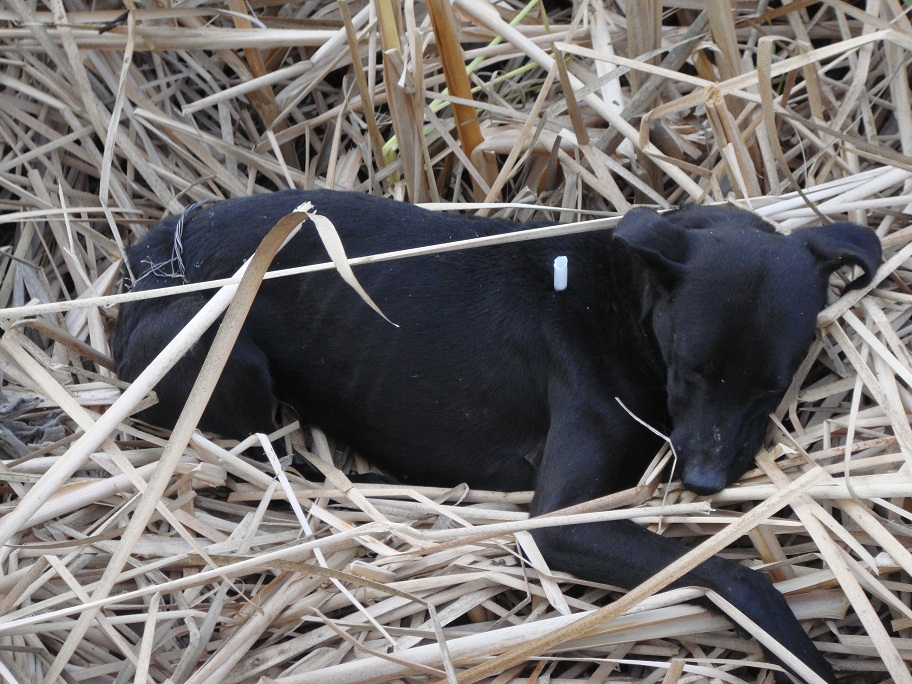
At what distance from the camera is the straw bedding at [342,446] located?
8.23 feet

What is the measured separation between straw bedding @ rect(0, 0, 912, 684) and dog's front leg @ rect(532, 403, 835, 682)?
0.08 metres

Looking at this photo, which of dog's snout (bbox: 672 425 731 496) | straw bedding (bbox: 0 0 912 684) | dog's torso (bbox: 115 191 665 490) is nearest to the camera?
straw bedding (bbox: 0 0 912 684)

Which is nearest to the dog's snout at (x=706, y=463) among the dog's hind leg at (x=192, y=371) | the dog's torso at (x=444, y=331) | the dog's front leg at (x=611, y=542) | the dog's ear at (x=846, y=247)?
the dog's front leg at (x=611, y=542)

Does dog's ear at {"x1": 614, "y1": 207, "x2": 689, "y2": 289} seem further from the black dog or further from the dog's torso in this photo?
the dog's torso

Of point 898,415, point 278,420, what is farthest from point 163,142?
point 898,415

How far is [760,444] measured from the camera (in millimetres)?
2867

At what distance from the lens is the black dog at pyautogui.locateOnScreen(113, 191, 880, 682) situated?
2816mm

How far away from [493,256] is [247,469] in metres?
1.05

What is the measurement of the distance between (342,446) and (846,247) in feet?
6.01

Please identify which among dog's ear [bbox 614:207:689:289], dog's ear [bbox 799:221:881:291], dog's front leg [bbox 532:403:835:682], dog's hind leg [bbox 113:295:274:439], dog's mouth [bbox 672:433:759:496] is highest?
dog's ear [bbox 614:207:689:289]

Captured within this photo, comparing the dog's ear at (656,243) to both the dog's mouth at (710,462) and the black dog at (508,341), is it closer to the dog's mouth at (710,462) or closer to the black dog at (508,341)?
the black dog at (508,341)

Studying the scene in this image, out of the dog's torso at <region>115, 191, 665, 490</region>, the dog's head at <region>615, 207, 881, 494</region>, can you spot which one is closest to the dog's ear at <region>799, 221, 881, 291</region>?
the dog's head at <region>615, 207, 881, 494</region>

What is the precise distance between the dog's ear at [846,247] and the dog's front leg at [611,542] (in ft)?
2.48

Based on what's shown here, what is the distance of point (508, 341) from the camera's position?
3.15 m
